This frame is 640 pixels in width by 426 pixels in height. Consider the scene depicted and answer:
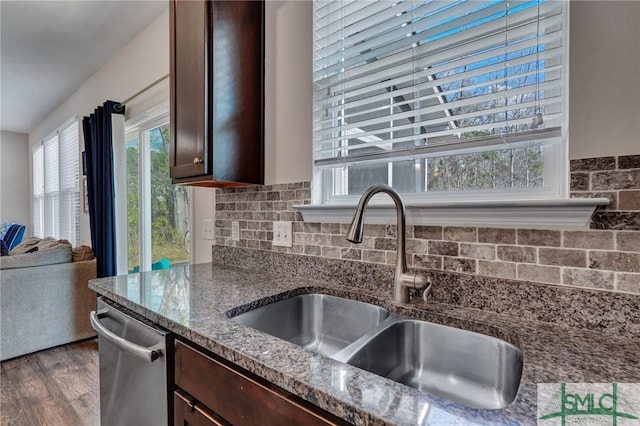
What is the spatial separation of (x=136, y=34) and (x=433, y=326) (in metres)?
3.24

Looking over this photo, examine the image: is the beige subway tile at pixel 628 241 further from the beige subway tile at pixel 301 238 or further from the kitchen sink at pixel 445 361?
the beige subway tile at pixel 301 238

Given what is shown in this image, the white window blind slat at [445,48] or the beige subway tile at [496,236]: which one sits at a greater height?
the white window blind slat at [445,48]

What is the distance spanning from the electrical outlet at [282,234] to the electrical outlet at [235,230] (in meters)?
0.29

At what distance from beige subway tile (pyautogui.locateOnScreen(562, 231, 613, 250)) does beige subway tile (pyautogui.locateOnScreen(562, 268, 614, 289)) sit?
0.06 meters

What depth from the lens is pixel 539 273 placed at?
854 millimetres

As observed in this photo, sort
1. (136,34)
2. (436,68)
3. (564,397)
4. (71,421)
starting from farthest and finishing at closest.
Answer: (136,34) < (71,421) < (436,68) < (564,397)

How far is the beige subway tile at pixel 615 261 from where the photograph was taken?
0.73 m

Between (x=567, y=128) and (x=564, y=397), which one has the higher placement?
(x=567, y=128)

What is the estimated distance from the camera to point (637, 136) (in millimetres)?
733

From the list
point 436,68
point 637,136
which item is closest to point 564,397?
point 637,136

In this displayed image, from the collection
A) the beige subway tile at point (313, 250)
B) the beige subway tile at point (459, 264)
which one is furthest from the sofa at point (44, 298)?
the beige subway tile at point (459, 264)

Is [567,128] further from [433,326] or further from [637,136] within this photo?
[433,326]

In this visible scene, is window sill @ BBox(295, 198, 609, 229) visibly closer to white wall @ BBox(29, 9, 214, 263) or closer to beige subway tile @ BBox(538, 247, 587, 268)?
beige subway tile @ BBox(538, 247, 587, 268)

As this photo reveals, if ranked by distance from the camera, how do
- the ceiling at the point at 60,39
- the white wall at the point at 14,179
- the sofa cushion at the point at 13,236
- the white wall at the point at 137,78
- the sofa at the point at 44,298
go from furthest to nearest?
1. the white wall at the point at 14,179
2. the sofa cushion at the point at 13,236
3. the sofa at the point at 44,298
4. the ceiling at the point at 60,39
5. the white wall at the point at 137,78
